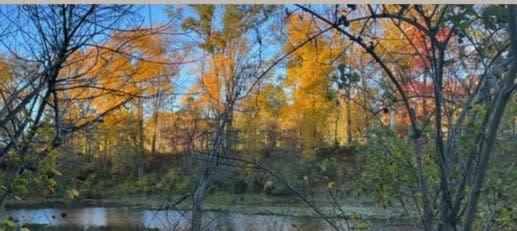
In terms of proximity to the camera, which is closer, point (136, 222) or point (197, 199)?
point (197, 199)

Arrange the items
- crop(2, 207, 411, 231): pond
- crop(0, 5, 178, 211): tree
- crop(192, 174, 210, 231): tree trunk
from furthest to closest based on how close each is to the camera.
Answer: crop(2, 207, 411, 231): pond < crop(192, 174, 210, 231): tree trunk < crop(0, 5, 178, 211): tree

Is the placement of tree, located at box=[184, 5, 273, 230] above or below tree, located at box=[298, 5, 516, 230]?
above

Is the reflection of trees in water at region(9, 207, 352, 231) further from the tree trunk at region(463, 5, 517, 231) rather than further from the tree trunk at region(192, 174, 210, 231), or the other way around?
the tree trunk at region(463, 5, 517, 231)

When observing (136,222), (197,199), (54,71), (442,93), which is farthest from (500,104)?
(136,222)

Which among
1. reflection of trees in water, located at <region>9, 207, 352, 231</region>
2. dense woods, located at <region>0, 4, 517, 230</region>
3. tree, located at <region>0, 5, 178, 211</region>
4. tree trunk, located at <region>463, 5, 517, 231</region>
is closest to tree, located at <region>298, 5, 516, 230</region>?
dense woods, located at <region>0, 4, 517, 230</region>

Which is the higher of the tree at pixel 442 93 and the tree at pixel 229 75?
the tree at pixel 229 75

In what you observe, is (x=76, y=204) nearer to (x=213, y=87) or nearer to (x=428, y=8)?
(x=213, y=87)

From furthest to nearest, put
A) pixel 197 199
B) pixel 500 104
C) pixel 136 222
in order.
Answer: pixel 136 222 → pixel 197 199 → pixel 500 104

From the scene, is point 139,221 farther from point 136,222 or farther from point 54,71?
point 54,71

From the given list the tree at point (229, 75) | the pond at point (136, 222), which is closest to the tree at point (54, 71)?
the tree at point (229, 75)

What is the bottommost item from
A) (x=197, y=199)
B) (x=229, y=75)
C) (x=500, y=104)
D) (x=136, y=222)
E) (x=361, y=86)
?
(x=136, y=222)

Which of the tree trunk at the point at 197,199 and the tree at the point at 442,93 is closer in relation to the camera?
the tree at the point at 442,93

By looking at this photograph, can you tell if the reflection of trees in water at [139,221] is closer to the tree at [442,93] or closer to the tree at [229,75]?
the tree at [229,75]

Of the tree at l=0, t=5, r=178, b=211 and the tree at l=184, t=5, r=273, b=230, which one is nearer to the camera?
the tree at l=0, t=5, r=178, b=211
